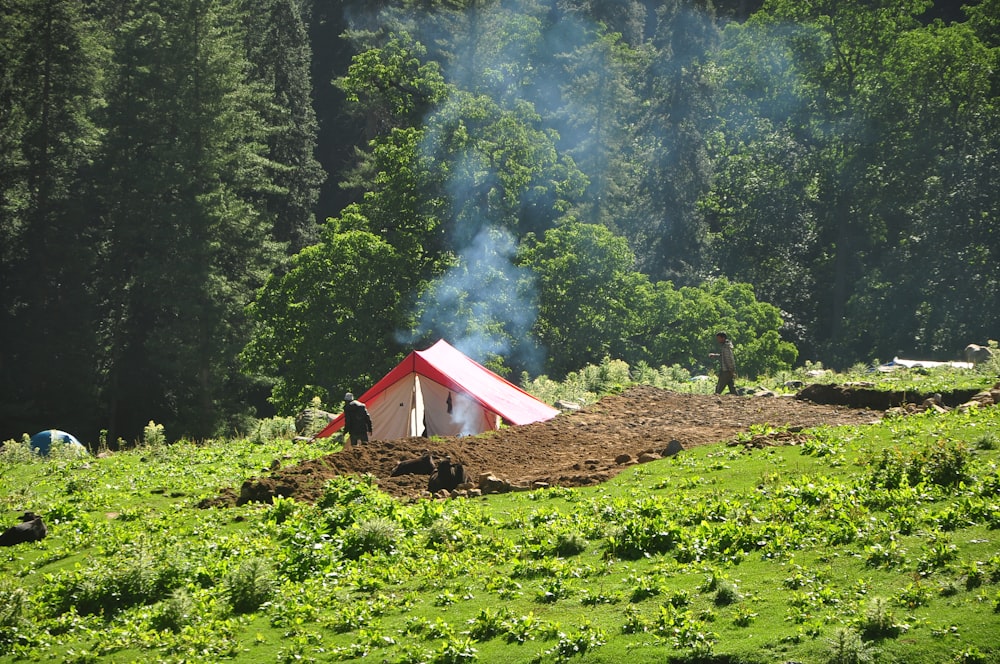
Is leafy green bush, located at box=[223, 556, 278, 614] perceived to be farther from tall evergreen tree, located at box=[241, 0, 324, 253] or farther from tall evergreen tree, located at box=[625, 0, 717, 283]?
tall evergreen tree, located at box=[625, 0, 717, 283]

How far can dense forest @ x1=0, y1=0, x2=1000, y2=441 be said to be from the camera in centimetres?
4378

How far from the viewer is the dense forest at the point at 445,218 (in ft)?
144

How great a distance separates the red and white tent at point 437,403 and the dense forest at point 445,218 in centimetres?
1723

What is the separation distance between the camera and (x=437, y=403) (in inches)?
929

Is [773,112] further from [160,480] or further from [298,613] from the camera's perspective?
[298,613]

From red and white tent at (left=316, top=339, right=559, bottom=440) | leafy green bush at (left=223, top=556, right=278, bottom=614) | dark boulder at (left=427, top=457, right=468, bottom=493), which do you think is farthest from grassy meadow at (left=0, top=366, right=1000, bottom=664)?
red and white tent at (left=316, top=339, right=559, bottom=440)

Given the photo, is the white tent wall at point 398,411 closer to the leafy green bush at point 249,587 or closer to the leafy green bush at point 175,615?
the leafy green bush at point 249,587

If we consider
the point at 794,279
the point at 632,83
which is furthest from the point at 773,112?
the point at 632,83

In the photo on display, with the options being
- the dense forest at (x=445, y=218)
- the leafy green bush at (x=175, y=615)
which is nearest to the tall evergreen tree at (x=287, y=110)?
the dense forest at (x=445, y=218)

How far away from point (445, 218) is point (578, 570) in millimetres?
33195

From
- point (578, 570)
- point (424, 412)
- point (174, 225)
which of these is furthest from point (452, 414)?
point (174, 225)

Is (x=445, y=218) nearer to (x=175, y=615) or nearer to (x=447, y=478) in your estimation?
(x=447, y=478)

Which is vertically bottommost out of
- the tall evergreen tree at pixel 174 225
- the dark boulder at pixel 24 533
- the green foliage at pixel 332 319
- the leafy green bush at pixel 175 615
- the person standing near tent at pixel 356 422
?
the leafy green bush at pixel 175 615

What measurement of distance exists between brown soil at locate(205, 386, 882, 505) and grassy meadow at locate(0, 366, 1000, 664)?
1.04 meters
